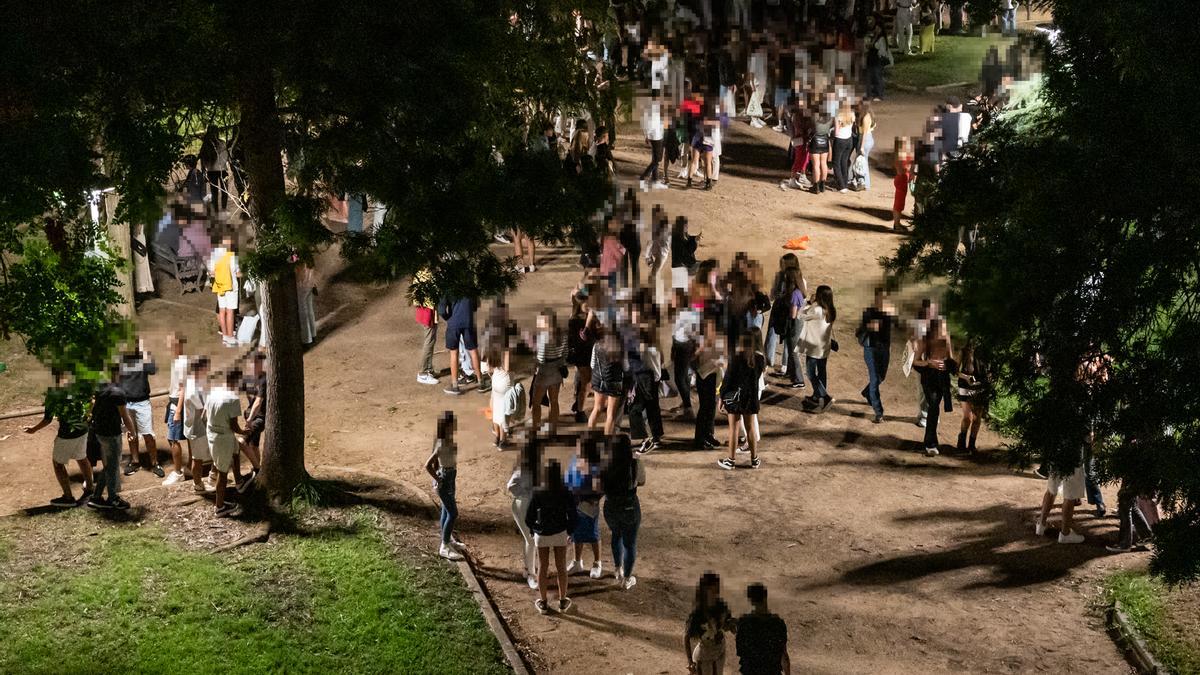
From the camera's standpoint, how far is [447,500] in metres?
11.8

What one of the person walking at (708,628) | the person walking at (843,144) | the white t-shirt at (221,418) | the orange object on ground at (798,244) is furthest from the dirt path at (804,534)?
the person walking at (843,144)

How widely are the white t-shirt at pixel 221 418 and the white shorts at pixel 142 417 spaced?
71.7 inches

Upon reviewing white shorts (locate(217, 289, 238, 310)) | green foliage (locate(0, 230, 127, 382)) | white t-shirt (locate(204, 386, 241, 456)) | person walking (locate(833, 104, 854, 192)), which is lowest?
white t-shirt (locate(204, 386, 241, 456))

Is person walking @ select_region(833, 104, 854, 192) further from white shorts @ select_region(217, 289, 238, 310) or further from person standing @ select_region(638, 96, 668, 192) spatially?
white shorts @ select_region(217, 289, 238, 310)

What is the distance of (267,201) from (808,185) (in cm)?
1491

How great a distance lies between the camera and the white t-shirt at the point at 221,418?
12367mm

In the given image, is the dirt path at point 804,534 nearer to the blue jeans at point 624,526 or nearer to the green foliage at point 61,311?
the blue jeans at point 624,526

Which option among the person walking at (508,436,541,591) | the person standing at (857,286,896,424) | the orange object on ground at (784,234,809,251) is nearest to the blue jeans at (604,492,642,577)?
the person walking at (508,436,541,591)

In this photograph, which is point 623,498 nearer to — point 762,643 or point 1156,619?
point 762,643

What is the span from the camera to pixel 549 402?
15273mm

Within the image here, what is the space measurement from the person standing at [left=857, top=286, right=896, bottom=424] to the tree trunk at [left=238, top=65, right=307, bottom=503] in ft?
22.6

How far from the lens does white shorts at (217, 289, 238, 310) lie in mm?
17844

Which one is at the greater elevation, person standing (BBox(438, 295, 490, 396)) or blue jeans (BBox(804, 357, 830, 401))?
person standing (BBox(438, 295, 490, 396))

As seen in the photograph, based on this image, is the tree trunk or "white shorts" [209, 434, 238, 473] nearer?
the tree trunk
